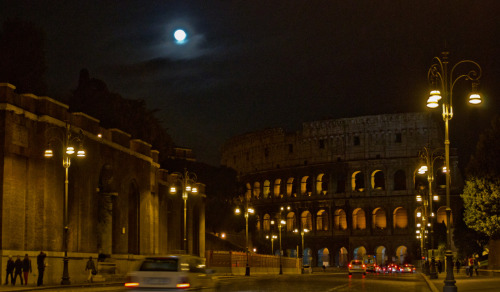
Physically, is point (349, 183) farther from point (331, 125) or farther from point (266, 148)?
A: point (266, 148)

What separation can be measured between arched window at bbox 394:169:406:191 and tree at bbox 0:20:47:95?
67.8m

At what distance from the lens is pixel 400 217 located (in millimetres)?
113250

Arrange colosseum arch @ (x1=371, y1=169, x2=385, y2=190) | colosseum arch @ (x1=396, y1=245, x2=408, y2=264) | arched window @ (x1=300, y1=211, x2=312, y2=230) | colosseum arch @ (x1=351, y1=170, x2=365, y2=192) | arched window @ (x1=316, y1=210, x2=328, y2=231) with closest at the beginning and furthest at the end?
colosseum arch @ (x1=396, y1=245, x2=408, y2=264), colosseum arch @ (x1=351, y1=170, x2=365, y2=192), colosseum arch @ (x1=371, y1=169, x2=385, y2=190), arched window @ (x1=316, y1=210, x2=328, y2=231), arched window @ (x1=300, y1=211, x2=312, y2=230)

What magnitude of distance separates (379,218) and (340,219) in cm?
652

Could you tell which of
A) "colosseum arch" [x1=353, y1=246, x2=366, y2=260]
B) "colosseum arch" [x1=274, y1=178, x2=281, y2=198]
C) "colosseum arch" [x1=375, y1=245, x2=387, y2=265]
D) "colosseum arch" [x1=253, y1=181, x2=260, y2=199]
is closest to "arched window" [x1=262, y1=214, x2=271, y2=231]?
"colosseum arch" [x1=274, y1=178, x2=281, y2=198]

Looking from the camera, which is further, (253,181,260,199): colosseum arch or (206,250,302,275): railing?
(253,181,260,199): colosseum arch

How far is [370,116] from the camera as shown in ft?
375

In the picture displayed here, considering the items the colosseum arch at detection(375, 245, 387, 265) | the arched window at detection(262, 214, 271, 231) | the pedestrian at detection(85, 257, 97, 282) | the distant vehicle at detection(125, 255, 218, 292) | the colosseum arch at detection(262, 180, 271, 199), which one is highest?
the colosseum arch at detection(262, 180, 271, 199)

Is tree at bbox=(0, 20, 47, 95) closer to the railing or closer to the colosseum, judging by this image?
the railing

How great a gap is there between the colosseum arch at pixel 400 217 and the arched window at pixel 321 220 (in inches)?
455

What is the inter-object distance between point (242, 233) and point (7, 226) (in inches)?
2906

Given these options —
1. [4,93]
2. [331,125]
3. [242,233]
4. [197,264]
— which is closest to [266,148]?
[331,125]

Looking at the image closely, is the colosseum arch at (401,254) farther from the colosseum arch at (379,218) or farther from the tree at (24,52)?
the tree at (24,52)

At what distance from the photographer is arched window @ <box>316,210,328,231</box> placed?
11744cm
